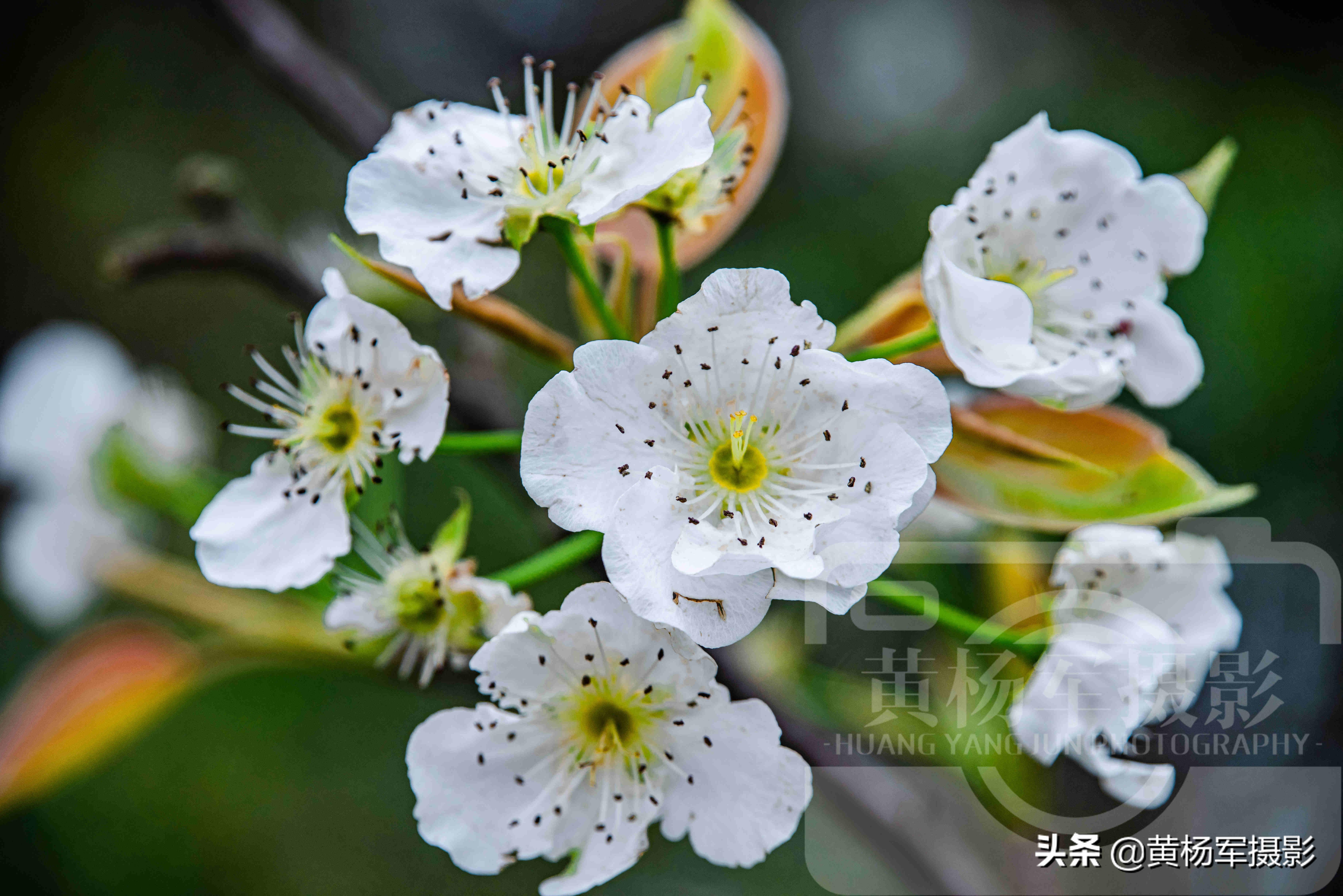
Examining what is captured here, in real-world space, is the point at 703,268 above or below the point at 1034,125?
above

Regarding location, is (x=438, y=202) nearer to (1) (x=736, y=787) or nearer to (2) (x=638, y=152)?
(2) (x=638, y=152)

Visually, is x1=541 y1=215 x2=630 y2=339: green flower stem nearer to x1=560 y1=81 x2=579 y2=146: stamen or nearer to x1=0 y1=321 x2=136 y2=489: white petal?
x1=560 y1=81 x2=579 y2=146: stamen

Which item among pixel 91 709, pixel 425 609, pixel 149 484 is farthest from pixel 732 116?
pixel 91 709

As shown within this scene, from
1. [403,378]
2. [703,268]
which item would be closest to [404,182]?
[403,378]

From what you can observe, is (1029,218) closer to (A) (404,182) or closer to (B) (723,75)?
(B) (723,75)

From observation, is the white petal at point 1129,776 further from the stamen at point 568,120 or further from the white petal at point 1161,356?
the stamen at point 568,120

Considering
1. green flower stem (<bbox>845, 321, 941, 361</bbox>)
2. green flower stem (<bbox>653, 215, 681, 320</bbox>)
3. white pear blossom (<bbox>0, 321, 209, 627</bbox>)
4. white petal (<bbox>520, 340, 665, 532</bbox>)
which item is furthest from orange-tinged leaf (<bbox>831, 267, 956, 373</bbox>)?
white pear blossom (<bbox>0, 321, 209, 627</bbox>)

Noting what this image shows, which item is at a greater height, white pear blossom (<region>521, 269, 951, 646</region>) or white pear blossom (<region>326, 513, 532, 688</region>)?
white pear blossom (<region>521, 269, 951, 646</region>)
